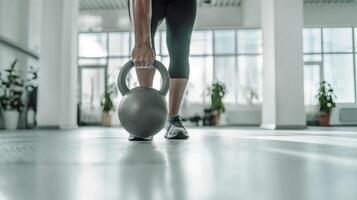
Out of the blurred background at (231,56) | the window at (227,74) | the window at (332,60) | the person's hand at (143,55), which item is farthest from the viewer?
the window at (227,74)

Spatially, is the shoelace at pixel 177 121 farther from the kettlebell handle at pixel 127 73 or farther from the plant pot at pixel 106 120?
the plant pot at pixel 106 120

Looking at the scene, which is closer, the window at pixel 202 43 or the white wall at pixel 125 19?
the white wall at pixel 125 19

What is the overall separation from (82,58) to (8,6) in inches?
199

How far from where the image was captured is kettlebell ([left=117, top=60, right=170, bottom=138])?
1378 millimetres

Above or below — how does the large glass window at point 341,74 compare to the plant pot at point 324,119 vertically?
above

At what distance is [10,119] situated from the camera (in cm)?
512

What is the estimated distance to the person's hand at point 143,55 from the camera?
1.31 metres

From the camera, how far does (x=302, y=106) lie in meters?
4.46

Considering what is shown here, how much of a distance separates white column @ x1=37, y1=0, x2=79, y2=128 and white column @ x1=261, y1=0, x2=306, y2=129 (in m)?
2.47

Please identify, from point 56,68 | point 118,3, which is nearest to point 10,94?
point 56,68

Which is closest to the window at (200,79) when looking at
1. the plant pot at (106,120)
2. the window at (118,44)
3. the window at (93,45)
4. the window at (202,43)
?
the window at (202,43)

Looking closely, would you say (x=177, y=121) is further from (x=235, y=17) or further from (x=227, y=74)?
(x=235, y=17)

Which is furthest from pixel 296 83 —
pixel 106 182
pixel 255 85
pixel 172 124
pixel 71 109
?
pixel 255 85

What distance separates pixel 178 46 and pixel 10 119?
3.98 metres
